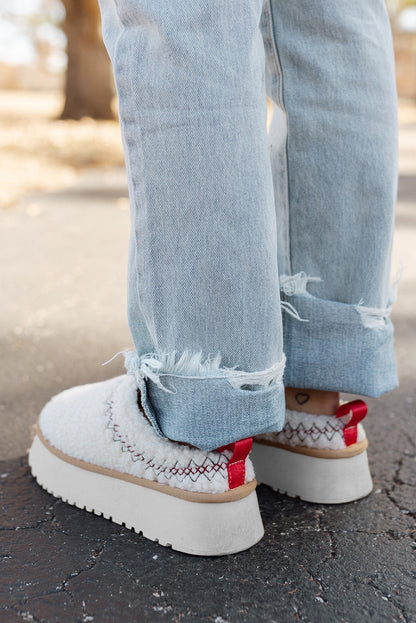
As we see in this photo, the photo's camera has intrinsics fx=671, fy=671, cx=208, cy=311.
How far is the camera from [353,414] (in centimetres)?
99

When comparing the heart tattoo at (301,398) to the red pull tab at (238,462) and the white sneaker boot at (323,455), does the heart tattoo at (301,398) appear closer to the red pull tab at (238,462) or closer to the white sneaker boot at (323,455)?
the white sneaker boot at (323,455)

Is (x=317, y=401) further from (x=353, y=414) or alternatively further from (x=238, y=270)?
(x=238, y=270)

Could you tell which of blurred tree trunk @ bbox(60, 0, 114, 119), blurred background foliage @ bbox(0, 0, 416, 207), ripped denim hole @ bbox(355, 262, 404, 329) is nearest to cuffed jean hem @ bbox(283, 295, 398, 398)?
ripped denim hole @ bbox(355, 262, 404, 329)

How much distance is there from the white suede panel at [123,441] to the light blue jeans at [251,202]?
1.6 inches

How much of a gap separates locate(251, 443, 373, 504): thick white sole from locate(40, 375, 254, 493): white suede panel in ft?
0.49

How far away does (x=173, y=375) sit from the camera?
829mm

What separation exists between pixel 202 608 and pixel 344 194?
57cm

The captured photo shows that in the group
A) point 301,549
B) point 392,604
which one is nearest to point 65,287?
point 301,549

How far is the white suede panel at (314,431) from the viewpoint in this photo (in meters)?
1.00

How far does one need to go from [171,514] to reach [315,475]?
0.82 feet

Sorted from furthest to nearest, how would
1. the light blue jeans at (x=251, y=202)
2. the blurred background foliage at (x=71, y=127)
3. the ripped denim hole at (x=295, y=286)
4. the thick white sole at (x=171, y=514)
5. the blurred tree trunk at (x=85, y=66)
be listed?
1. the blurred tree trunk at (x=85, y=66)
2. the blurred background foliage at (x=71, y=127)
3. the ripped denim hole at (x=295, y=286)
4. the thick white sole at (x=171, y=514)
5. the light blue jeans at (x=251, y=202)

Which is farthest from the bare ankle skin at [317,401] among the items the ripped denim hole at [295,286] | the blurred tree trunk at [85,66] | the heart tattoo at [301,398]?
the blurred tree trunk at [85,66]

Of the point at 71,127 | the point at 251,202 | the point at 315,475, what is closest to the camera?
the point at 251,202

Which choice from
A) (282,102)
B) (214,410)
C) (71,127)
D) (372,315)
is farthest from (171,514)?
(71,127)
